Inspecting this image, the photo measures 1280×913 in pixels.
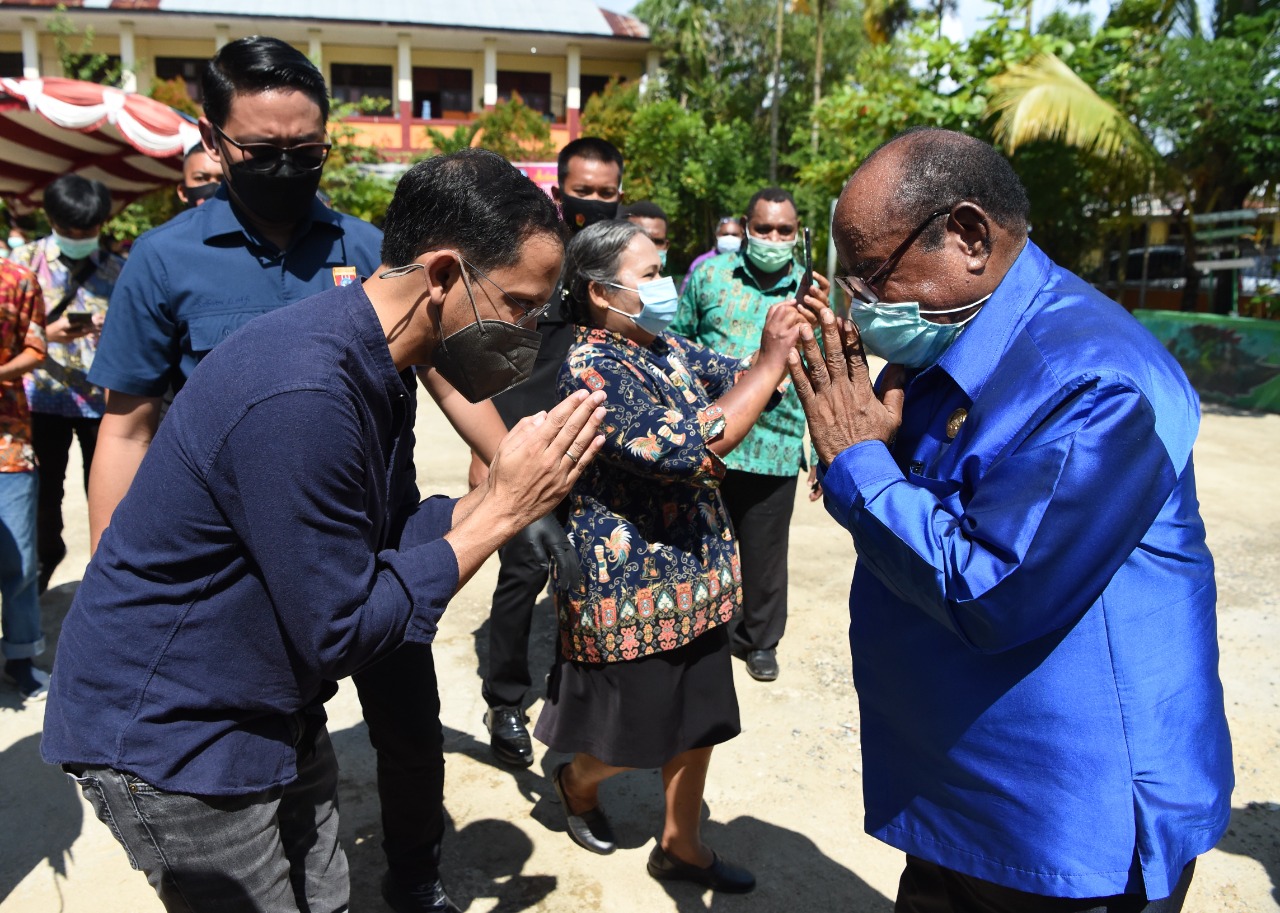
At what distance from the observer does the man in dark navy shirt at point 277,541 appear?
59.0 inches

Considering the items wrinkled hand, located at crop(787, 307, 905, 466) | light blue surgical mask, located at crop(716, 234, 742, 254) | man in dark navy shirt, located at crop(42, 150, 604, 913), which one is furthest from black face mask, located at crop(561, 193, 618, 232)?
light blue surgical mask, located at crop(716, 234, 742, 254)

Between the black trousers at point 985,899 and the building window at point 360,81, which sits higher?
the building window at point 360,81

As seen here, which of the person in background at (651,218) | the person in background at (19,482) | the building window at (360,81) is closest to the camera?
the person in background at (19,482)

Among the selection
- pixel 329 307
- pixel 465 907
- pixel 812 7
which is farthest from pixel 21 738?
pixel 812 7

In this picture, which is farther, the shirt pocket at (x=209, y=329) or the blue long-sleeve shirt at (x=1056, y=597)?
the shirt pocket at (x=209, y=329)

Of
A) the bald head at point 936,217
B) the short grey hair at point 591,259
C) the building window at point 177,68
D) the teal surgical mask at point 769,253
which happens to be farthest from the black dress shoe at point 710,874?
the building window at point 177,68

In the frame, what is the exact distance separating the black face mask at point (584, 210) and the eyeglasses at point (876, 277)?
269cm

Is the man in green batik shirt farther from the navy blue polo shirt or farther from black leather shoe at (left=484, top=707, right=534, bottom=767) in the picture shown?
the navy blue polo shirt

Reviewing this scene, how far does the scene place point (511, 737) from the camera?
356 centimetres

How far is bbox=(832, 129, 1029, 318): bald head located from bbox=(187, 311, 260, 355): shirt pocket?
162 centimetres

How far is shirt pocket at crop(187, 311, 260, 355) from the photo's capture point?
2492mm

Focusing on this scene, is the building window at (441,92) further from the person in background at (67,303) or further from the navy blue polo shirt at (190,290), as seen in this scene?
the navy blue polo shirt at (190,290)

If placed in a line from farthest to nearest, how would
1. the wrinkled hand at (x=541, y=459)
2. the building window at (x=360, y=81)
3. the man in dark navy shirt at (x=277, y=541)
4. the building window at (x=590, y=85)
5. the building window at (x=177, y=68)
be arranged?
1. the building window at (x=590, y=85)
2. the building window at (x=360, y=81)
3. the building window at (x=177, y=68)
4. the wrinkled hand at (x=541, y=459)
5. the man in dark navy shirt at (x=277, y=541)

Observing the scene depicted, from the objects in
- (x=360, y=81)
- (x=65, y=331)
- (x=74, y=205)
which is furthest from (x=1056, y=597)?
(x=360, y=81)
